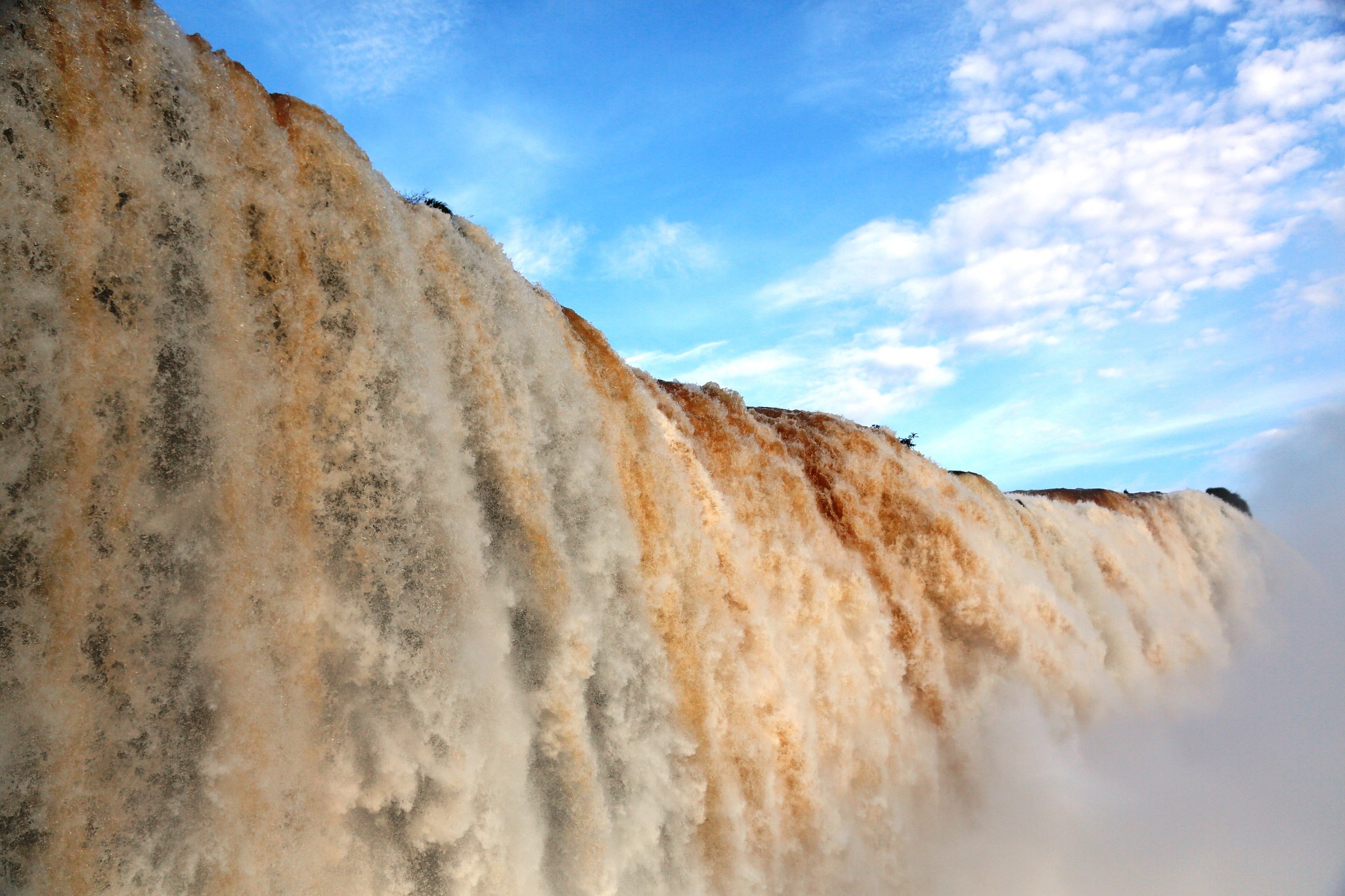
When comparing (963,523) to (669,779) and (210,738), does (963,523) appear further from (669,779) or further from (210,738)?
(210,738)

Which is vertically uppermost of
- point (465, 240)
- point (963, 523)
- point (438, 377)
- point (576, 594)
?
point (465, 240)

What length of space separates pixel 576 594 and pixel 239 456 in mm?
1829

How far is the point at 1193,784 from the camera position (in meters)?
9.65

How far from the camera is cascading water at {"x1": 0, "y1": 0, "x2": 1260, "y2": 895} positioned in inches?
107

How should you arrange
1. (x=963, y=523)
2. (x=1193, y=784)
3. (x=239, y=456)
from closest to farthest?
(x=239, y=456) → (x=963, y=523) → (x=1193, y=784)

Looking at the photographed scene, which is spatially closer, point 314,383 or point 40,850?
point 40,850

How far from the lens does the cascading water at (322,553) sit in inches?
107

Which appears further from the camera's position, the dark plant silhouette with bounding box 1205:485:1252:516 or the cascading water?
the dark plant silhouette with bounding box 1205:485:1252:516

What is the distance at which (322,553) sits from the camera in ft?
11.1

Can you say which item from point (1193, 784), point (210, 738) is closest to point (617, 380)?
point (210, 738)

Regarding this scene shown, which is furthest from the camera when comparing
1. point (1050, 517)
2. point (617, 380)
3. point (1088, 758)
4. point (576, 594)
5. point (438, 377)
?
point (1050, 517)

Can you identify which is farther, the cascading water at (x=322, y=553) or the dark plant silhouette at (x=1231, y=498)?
the dark plant silhouette at (x=1231, y=498)

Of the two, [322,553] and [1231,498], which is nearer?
[322,553]

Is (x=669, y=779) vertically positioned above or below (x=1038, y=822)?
above
